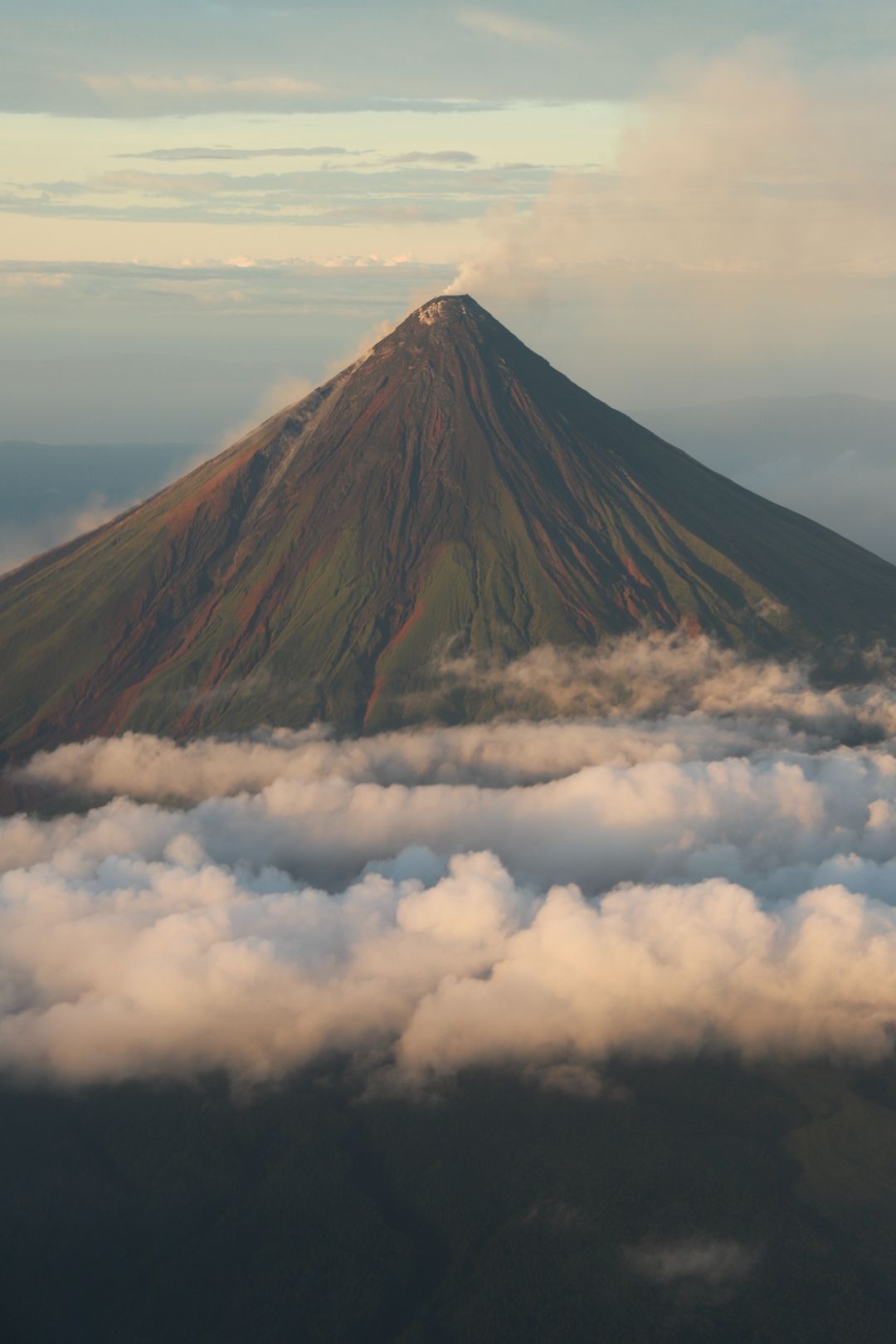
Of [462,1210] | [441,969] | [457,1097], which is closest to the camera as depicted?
[462,1210]

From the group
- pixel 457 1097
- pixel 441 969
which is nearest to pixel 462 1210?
pixel 457 1097

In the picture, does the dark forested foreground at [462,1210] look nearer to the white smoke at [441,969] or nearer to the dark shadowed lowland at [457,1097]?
the dark shadowed lowland at [457,1097]

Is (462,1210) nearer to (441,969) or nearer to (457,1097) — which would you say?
(457,1097)

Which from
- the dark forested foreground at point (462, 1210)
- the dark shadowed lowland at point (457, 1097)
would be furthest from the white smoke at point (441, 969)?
the dark forested foreground at point (462, 1210)

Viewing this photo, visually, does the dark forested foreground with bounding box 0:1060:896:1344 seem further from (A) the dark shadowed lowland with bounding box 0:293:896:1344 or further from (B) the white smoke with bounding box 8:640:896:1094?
(B) the white smoke with bounding box 8:640:896:1094

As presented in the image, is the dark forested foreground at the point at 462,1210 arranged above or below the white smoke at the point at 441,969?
below

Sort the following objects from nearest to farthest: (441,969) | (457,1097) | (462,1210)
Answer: (462,1210) < (457,1097) < (441,969)

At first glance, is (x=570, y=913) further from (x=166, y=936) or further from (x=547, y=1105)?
(x=166, y=936)

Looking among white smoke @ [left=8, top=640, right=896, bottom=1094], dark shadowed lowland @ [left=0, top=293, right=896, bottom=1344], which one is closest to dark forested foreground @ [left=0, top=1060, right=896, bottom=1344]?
dark shadowed lowland @ [left=0, top=293, right=896, bottom=1344]

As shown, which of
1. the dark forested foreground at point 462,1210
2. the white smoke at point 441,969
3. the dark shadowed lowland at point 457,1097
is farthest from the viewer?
the white smoke at point 441,969
